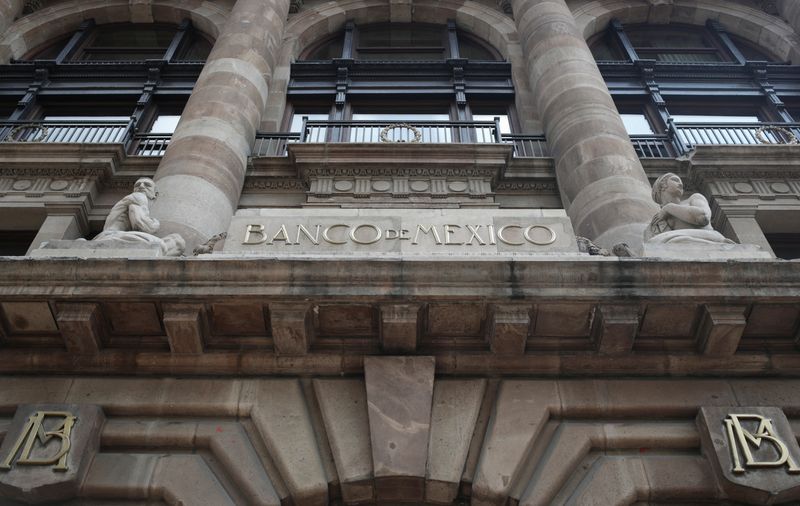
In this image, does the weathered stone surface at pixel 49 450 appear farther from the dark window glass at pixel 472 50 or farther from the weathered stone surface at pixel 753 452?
the dark window glass at pixel 472 50

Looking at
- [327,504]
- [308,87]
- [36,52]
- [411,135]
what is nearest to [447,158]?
[411,135]

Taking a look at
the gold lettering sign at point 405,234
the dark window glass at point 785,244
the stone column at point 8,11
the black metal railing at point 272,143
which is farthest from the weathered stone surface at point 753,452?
the stone column at point 8,11

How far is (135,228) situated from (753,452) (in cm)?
795

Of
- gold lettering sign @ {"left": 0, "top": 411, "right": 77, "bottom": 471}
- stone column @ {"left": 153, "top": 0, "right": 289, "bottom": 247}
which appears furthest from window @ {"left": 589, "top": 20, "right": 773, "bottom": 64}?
gold lettering sign @ {"left": 0, "top": 411, "right": 77, "bottom": 471}

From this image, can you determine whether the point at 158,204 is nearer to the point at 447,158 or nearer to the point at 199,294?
the point at 199,294

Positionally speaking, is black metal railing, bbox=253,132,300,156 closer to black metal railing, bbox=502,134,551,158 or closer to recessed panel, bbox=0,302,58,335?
black metal railing, bbox=502,134,551,158

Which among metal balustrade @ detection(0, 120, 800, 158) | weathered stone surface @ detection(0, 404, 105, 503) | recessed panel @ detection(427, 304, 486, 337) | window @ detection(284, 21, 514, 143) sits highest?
window @ detection(284, 21, 514, 143)

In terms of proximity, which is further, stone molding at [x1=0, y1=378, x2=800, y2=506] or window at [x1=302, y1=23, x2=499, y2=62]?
window at [x1=302, y1=23, x2=499, y2=62]

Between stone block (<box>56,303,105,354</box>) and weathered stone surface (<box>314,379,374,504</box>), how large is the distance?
8.69 ft

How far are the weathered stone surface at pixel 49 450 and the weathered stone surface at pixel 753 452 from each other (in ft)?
22.4

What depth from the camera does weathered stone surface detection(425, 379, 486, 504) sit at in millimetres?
7414

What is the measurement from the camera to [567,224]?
9.07 m

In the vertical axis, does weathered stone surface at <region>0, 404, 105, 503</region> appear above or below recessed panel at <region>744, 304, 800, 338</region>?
below

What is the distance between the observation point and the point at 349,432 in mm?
7754
